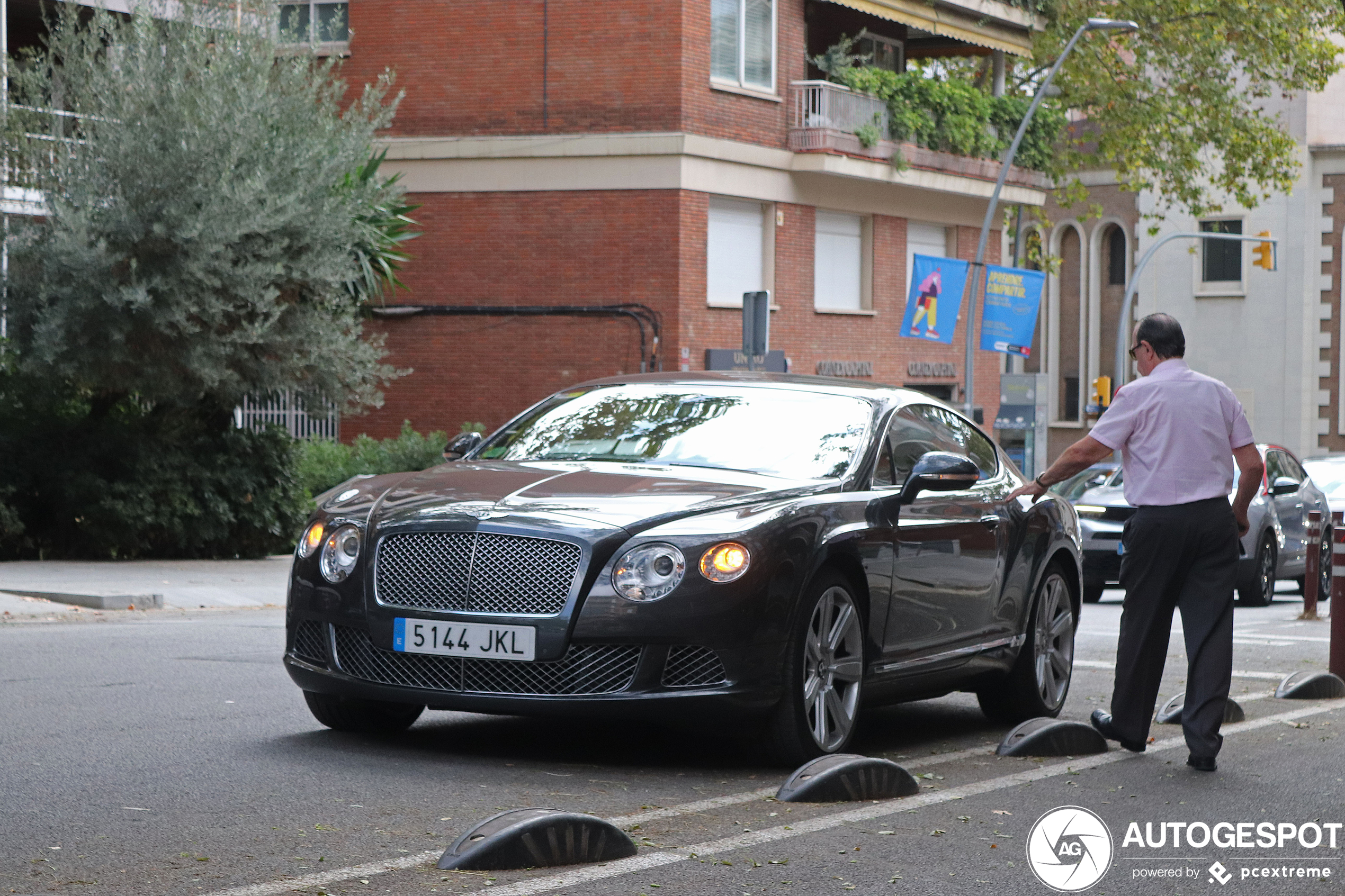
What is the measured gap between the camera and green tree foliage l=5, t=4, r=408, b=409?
1839cm

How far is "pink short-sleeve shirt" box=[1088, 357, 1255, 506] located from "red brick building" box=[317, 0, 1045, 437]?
21.3 m

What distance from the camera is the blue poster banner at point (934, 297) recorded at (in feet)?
107

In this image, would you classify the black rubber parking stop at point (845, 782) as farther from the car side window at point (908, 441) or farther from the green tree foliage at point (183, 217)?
the green tree foliage at point (183, 217)

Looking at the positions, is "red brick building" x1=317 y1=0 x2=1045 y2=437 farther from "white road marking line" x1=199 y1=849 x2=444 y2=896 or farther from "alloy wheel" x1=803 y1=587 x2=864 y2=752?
"white road marking line" x1=199 y1=849 x2=444 y2=896

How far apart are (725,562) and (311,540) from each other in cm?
168

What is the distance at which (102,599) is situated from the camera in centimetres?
1491

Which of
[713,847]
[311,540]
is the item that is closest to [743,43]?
[311,540]

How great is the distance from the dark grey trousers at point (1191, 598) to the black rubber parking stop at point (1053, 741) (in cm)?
21

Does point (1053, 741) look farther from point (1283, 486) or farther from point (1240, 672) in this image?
point (1283, 486)

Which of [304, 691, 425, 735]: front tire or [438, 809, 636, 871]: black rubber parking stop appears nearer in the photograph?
[438, 809, 636, 871]: black rubber parking stop

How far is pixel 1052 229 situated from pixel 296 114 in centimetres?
4695

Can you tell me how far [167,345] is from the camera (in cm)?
1869

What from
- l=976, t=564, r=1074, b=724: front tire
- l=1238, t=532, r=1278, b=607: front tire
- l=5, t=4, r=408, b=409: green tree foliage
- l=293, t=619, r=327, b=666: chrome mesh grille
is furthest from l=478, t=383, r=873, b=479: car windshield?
l=1238, t=532, r=1278, b=607: front tire

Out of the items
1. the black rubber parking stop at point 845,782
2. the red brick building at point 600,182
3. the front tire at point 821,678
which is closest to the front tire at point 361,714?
the front tire at point 821,678
